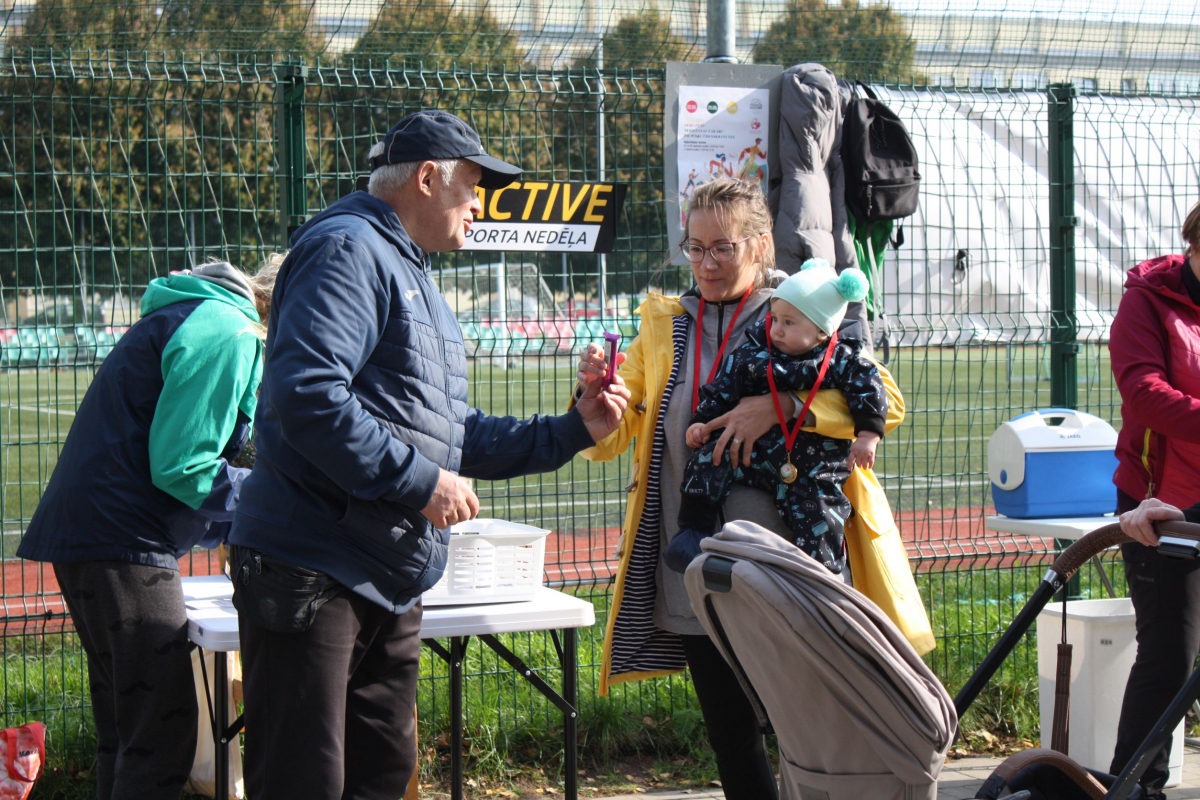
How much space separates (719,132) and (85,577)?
2.94m

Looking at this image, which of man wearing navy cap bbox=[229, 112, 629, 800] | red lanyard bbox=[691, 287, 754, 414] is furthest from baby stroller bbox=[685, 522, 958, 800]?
red lanyard bbox=[691, 287, 754, 414]

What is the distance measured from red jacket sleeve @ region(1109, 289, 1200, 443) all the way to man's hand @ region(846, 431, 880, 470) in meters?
1.15

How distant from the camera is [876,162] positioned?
4.81 m

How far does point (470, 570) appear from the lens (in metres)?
3.38

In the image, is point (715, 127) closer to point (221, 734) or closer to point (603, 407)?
point (603, 407)

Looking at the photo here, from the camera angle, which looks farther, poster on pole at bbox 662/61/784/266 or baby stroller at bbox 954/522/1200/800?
poster on pole at bbox 662/61/784/266

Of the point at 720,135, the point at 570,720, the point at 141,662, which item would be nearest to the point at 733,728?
the point at 570,720

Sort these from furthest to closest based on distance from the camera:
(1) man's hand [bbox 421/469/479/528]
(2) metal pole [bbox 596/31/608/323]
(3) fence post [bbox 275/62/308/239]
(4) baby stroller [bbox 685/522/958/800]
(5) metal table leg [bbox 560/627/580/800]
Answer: (2) metal pole [bbox 596/31/608/323]
(3) fence post [bbox 275/62/308/239]
(5) metal table leg [bbox 560/627/580/800]
(1) man's hand [bbox 421/469/479/528]
(4) baby stroller [bbox 685/522/958/800]

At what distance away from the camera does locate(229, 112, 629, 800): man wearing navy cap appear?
2377mm

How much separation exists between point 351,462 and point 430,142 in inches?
29.9

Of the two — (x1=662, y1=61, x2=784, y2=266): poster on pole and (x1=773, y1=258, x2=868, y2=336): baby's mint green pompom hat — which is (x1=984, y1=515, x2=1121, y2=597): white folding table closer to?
(x1=662, y1=61, x2=784, y2=266): poster on pole

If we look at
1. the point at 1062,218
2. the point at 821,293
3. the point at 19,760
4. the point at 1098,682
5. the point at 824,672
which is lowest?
the point at 1098,682

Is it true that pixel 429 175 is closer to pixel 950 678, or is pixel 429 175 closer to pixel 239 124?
pixel 239 124

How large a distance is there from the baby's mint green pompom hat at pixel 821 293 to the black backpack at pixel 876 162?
196 cm
